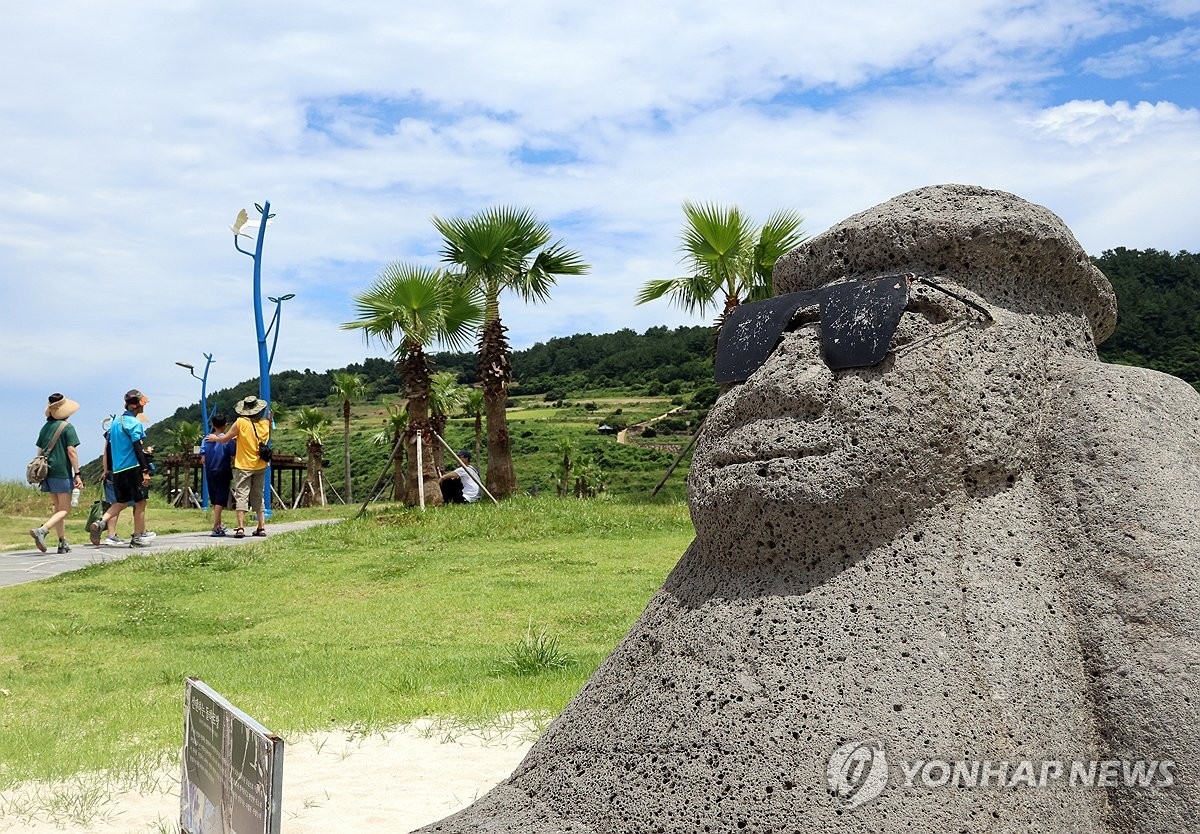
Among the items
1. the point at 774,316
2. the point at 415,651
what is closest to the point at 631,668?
the point at 774,316

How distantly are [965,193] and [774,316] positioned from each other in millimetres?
669

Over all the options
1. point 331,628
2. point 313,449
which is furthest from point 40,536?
point 313,449

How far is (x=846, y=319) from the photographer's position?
2.95 meters

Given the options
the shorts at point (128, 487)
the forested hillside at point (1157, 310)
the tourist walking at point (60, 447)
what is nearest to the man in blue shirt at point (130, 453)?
the shorts at point (128, 487)

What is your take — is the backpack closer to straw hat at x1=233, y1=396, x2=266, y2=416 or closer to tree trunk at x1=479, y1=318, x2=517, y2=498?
straw hat at x1=233, y1=396, x2=266, y2=416

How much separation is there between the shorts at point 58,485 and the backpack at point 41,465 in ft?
0.31

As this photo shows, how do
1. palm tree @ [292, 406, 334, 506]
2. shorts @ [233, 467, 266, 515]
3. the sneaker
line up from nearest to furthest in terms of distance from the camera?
the sneaker, shorts @ [233, 467, 266, 515], palm tree @ [292, 406, 334, 506]

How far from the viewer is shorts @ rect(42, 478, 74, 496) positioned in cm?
1187

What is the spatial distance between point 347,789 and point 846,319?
10.3 feet

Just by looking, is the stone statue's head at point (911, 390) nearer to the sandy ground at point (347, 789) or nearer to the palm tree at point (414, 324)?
the sandy ground at point (347, 789)

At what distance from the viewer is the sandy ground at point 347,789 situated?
168 inches

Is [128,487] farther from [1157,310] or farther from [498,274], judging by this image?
[1157,310]

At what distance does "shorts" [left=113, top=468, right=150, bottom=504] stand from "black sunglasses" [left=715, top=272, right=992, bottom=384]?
1058 cm

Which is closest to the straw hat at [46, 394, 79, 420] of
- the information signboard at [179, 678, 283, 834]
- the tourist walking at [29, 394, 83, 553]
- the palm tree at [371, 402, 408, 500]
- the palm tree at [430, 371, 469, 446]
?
the tourist walking at [29, 394, 83, 553]
